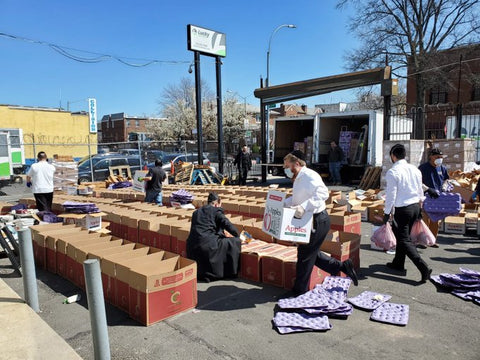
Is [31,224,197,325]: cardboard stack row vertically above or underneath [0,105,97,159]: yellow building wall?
underneath

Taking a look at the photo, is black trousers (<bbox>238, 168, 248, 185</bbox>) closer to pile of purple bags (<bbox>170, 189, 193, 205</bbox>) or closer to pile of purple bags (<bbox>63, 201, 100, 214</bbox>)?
pile of purple bags (<bbox>170, 189, 193, 205</bbox>)

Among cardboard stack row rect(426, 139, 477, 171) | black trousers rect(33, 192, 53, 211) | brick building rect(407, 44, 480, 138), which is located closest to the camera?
black trousers rect(33, 192, 53, 211)

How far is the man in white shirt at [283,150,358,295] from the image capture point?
13.9 feet

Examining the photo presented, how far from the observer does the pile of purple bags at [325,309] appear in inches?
151

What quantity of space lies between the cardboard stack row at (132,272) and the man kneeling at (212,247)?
508 mm

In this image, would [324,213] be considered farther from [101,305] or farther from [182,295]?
[101,305]

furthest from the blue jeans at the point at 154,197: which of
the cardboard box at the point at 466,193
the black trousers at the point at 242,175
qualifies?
the cardboard box at the point at 466,193

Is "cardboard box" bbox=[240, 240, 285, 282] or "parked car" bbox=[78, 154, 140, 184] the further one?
"parked car" bbox=[78, 154, 140, 184]

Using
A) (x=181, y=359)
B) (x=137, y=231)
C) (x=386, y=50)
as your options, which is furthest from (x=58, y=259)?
(x=386, y=50)

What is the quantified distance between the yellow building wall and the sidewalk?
108 feet

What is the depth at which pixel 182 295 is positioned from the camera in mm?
4234

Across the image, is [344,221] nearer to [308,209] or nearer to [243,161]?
[308,209]

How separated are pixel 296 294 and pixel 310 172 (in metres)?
1.49

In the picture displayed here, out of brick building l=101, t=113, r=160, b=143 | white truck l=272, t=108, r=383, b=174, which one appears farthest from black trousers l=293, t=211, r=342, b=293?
brick building l=101, t=113, r=160, b=143
